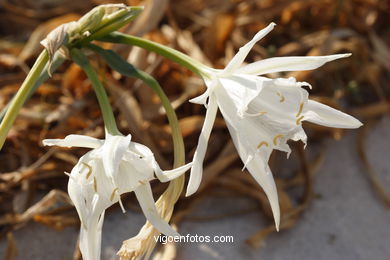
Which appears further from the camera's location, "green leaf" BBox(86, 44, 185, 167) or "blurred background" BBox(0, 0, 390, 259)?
"blurred background" BBox(0, 0, 390, 259)

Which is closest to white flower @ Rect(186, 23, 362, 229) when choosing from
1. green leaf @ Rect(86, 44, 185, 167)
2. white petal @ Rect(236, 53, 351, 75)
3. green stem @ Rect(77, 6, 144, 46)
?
white petal @ Rect(236, 53, 351, 75)

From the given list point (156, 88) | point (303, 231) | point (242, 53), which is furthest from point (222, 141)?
point (242, 53)

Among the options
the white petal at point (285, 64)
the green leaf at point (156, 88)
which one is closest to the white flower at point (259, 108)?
the white petal at point (285, 64)

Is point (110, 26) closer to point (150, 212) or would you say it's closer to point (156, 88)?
point (156, 88)

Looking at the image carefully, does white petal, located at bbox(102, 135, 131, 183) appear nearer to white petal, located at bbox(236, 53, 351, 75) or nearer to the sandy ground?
white petal, located at bbox(236, 53, 351, 75)

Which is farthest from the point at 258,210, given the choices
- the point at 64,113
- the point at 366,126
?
the point at 64,113

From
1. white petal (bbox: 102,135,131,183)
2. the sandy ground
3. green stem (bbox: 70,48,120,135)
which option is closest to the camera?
white petal (bbox: 102,135,131,183)

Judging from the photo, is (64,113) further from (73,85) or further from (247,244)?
(247,244)
